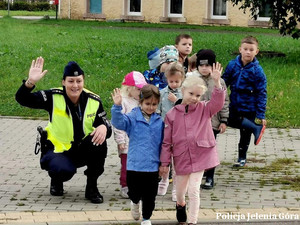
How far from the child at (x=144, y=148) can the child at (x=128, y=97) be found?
911mm

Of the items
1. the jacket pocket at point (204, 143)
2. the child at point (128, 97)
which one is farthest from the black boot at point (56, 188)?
the jacket pocket at point (204, 143)

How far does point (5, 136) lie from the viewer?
11.9m

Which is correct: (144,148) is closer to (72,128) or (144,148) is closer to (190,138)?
(190,138)

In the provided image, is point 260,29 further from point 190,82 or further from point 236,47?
point 190,82

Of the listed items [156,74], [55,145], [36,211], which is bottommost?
[36,211]

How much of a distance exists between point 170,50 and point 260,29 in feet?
88.2

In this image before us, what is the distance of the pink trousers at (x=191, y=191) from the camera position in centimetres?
695

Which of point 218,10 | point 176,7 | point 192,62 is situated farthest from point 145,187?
point 176,7

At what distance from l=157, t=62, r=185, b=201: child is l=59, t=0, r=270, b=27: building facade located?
95.9 ft

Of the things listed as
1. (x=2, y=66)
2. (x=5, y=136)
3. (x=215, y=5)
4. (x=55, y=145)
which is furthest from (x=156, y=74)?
(x=215, y=5)

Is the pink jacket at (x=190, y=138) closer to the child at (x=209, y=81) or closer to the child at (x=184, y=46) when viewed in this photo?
the child at (x=209, y=81)

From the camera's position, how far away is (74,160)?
8133 mm

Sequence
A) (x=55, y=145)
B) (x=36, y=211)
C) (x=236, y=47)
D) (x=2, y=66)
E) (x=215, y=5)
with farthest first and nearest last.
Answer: (x=215, y=5) < (x=236, y=47) < (x=2, y=66) < (x=55, y=145) < (x=36, y=211)

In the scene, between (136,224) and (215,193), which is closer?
(136,224)
